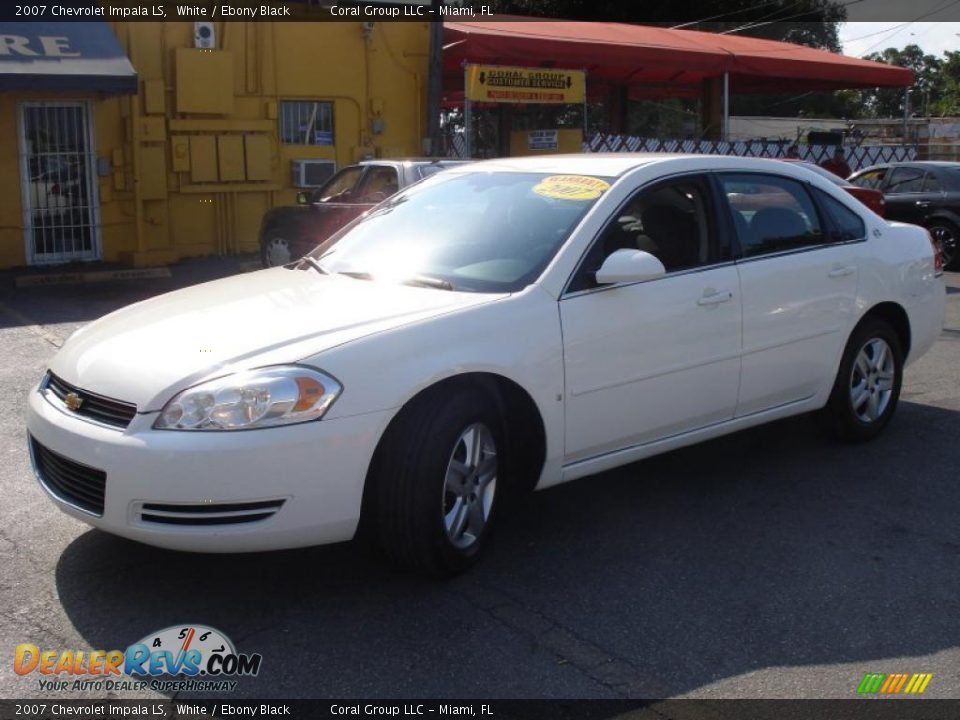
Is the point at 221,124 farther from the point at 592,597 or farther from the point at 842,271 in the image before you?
the point at 592,597

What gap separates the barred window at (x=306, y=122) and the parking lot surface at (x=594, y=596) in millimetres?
12696

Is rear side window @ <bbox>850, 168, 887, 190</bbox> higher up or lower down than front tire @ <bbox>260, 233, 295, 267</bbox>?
higher up

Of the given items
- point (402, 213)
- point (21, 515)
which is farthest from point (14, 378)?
point (402, 213)

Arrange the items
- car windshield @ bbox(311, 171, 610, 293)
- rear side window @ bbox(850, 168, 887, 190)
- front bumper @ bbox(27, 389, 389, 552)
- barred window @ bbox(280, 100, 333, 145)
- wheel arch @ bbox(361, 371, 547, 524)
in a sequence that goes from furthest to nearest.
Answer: barred window @ bbox(280, 100, 333, 145) → rear side window @ bbox(850, 168, 887, 190) → car windshield @ bbox(311, 171, 610, 293) → wheel arch @ bbox(361, 371, 547, 524) → front bumper @ bbox(27, 389, 389, 552)

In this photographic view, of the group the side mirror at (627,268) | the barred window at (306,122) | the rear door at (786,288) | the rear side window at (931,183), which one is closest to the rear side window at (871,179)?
the rear side window at (931,183)

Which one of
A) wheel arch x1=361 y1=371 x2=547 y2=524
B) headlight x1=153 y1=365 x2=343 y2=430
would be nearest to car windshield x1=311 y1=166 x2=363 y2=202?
wheel arch x1=361 y1=371 x2=547 y2=524

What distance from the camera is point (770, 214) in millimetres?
5703

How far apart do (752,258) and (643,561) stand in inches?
67.4

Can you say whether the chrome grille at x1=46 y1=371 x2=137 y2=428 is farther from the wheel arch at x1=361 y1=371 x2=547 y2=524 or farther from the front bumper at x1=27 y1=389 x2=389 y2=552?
the wheel arch at x1=361 y1=371 x2=547 y2=524

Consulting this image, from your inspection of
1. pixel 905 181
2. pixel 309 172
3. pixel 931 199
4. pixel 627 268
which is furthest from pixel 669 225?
pixel 309 172

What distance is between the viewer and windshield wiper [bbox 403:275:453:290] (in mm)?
4648

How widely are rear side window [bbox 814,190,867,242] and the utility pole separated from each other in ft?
37.4

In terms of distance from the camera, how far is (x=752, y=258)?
5.42m

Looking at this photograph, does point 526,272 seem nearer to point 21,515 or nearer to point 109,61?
point 21,515
